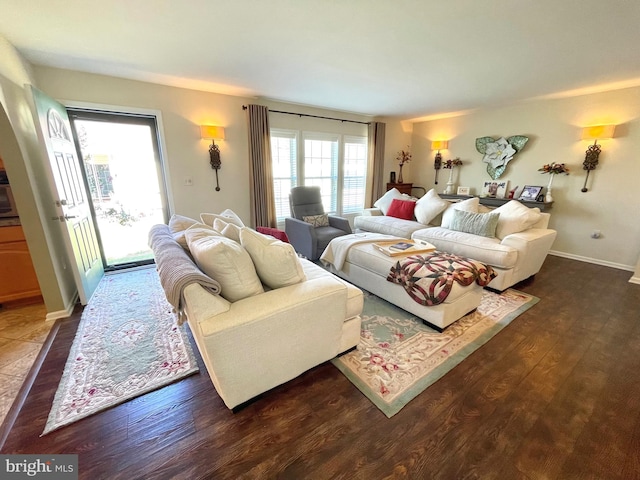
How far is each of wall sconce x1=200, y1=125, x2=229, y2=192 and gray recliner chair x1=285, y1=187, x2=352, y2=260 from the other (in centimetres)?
115

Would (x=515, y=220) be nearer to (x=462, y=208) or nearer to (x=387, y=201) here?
(x=462, y=208)

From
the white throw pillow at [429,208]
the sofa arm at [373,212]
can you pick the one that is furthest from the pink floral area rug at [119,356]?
the white throw pillow at [429,208]

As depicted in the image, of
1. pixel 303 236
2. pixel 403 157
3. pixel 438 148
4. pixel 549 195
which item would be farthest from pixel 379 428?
pixel 403 157

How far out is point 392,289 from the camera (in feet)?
7.98

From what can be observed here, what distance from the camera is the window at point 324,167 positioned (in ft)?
14.5

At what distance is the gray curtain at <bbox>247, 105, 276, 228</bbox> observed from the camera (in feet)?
12.7

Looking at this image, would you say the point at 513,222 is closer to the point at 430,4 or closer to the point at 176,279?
the point at 430,4

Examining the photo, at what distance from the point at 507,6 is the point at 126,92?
386 centimetres

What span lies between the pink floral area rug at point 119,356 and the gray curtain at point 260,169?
1910mm

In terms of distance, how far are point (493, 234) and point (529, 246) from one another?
40 cm

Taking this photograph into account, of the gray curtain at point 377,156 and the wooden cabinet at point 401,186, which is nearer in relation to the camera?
the gray curtain at point 377,156

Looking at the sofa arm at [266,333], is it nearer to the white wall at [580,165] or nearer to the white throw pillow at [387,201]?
the white throw pillow at [387,201]

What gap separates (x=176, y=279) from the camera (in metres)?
1.27

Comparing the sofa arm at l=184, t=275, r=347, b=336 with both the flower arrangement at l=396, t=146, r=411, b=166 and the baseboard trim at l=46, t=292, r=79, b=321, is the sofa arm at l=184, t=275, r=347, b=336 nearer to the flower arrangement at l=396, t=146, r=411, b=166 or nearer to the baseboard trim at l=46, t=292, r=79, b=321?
the baseboard trim at l=46, t=292, r=79, b=321
